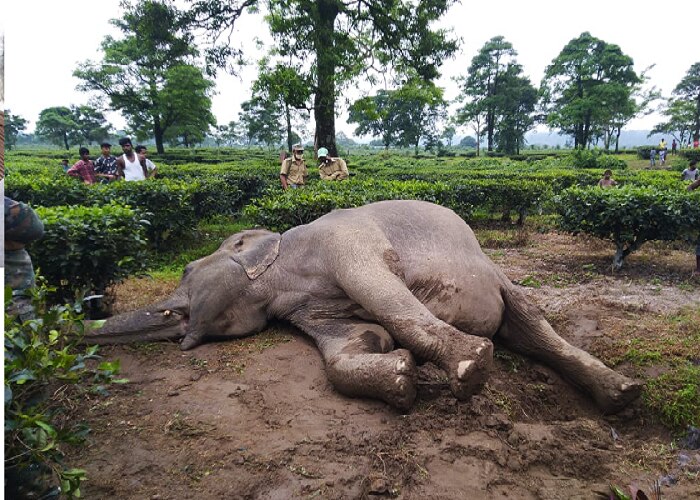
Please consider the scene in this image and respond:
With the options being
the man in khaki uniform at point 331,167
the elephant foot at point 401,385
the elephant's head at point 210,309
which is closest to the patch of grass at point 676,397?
the elephant foot at point 401,385

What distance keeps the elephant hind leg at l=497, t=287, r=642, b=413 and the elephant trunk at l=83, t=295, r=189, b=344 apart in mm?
2679

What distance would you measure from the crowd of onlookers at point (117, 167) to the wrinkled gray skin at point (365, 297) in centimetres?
587

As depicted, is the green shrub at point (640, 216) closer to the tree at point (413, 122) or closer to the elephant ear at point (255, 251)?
the elephant ear at point (255, 251)

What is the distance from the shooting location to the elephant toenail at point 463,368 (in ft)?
8.66

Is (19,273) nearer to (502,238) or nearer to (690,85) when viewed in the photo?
(502,238)

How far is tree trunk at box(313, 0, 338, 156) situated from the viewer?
15.5 meters

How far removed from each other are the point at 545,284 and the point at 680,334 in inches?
81.3

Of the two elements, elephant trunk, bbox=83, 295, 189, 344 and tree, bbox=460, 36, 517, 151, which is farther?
tree, bbox=460, 36, 517, 151

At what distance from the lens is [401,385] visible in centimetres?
273

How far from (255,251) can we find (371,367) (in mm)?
1718

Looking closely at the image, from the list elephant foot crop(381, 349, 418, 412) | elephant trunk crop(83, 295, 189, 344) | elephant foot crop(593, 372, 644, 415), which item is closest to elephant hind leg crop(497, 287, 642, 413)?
elephant foot crop(593, 372, 644, 415)

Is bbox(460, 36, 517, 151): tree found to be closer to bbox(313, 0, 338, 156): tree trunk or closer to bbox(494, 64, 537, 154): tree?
bbox(494, 64, 537, 154): tree

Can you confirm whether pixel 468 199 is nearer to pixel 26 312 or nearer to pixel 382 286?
pixel 382 286

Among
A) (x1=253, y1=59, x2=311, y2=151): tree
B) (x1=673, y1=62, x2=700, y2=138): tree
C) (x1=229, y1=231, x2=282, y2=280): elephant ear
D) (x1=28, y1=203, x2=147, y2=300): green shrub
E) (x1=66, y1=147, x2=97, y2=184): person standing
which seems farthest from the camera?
(x1=673, y1=62, x2=700, y2=138): tree
